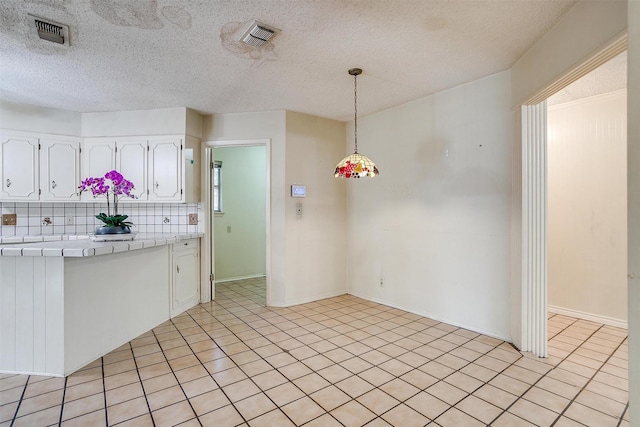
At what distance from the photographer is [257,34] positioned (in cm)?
235

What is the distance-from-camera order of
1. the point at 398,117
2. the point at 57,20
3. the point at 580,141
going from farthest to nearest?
the point at 398,117
the point at 580,141
the point at 57,20

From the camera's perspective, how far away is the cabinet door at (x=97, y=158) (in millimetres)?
4203

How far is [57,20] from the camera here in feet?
7.23

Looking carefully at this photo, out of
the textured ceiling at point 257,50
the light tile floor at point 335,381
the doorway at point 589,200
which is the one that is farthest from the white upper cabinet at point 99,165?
the doorway at point 589,200

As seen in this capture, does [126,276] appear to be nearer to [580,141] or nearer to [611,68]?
[611,68]

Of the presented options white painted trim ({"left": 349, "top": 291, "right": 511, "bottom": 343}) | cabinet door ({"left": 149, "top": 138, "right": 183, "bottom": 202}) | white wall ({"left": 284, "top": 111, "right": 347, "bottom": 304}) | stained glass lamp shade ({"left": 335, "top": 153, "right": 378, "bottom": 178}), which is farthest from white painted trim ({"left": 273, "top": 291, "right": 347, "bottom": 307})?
stained glass lamp shade ({"left": 335, "top": 153, "right": 378, "bottom": 178})

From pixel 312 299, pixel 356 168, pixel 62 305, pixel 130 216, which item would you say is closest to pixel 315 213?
pixel 312 299

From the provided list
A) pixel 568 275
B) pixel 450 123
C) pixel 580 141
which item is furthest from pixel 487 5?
pixel 568 275

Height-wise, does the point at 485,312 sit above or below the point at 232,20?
below

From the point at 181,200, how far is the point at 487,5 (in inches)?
149

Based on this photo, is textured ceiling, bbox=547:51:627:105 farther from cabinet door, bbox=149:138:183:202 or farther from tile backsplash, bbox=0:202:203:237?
tile backsplash, bbox=0:202:203:237

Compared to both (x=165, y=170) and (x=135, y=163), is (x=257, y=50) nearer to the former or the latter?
(x=165, y=170)

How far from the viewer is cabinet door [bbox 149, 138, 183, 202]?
4.12 m

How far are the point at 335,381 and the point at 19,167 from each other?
4631mm
